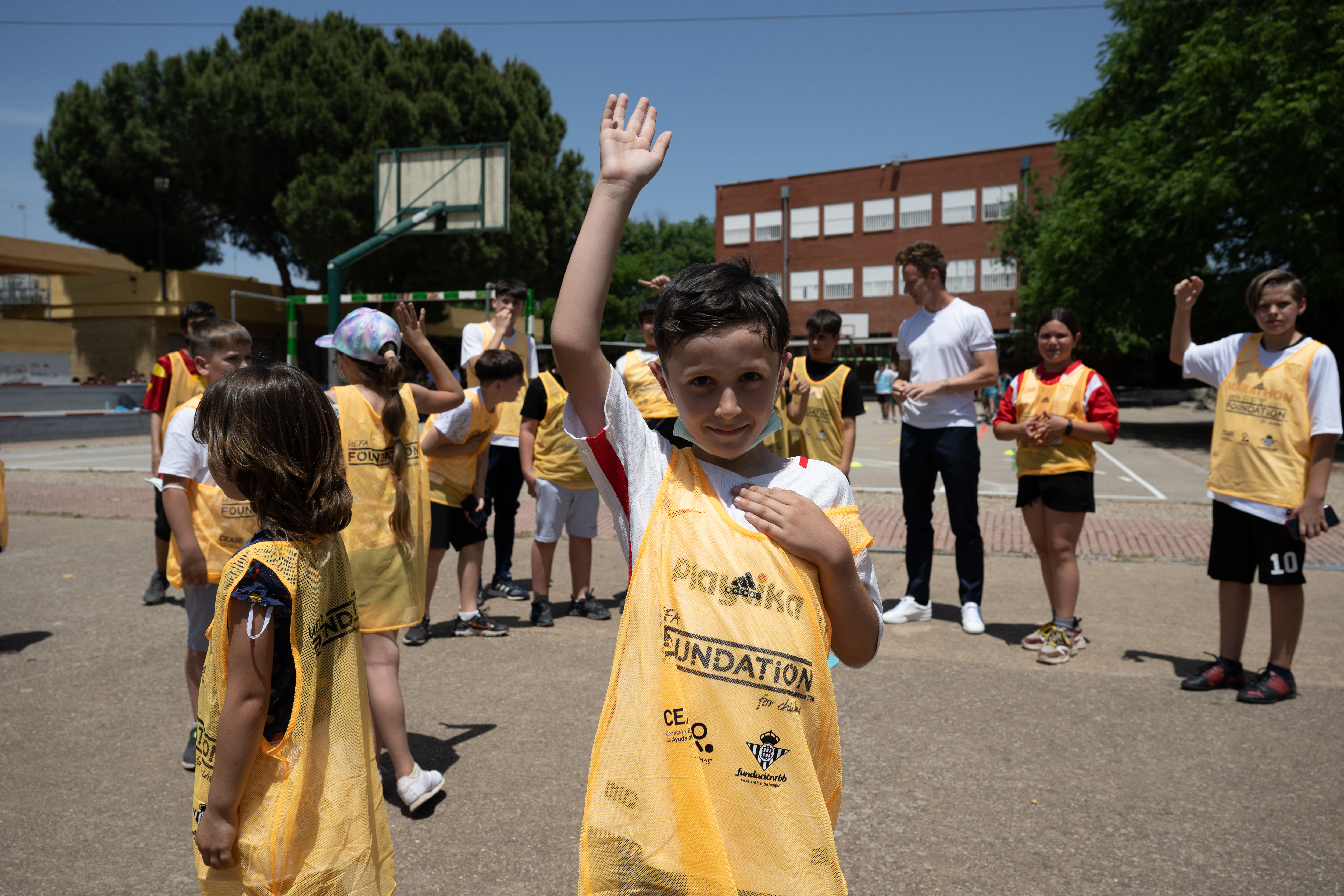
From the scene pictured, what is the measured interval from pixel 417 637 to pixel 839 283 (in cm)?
5220

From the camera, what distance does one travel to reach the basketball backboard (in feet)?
68.5

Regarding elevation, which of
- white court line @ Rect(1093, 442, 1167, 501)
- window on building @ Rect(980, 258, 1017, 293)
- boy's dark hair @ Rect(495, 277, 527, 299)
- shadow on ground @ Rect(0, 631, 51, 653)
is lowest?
shadow on ground @ Rect(0, 631, 51, 653)

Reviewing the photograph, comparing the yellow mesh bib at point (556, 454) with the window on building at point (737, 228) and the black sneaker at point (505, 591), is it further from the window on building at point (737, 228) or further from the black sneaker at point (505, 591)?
the window on building at point (737, 228)

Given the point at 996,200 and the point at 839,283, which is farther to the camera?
the point at 839,283

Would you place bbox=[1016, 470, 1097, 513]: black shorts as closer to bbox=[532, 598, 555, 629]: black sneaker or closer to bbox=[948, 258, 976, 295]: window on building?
bbox=[532, 598, 555, 629]: black sneaker

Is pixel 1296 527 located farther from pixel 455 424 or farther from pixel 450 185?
pixel 450 185

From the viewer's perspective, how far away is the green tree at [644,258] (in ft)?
233

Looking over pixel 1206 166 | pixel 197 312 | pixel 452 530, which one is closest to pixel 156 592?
pixel 197 312

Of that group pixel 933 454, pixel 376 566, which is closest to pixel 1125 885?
pixel 376 566

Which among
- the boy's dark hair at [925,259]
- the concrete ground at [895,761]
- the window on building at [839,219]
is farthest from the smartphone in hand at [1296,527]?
the window on building at [839,219]

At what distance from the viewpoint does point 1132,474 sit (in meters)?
14.4

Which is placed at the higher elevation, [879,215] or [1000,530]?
[879,215]

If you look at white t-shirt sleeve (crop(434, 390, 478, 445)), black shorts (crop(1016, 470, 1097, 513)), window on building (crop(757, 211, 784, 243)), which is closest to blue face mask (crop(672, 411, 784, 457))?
white t-shirt sleeve (crop(434, 390, 478, 445))

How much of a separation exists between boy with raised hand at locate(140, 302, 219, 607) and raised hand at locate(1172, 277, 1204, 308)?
5.38 meters
